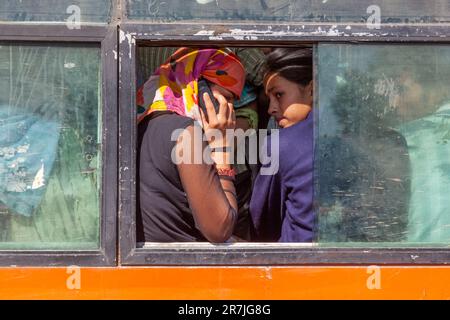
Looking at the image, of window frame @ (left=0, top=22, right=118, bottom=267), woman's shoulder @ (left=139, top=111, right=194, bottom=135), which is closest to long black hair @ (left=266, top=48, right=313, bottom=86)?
woman's shoulder @ (left=139, top=111, right=194, bottom=135)

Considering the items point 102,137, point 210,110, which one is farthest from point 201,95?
point 102,137

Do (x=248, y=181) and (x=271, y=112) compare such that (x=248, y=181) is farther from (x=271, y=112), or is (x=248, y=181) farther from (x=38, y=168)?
(x=38, y=168)

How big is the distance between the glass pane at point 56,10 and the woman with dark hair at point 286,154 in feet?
2.17

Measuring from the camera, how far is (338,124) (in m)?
3.12

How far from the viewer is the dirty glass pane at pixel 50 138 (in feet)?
10.1

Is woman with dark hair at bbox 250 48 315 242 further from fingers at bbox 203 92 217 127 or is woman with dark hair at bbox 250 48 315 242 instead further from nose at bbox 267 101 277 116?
fingers at bbox 203 92 217 127

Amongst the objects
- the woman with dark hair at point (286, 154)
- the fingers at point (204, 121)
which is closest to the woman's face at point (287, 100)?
the woman with dark hair at point (286, 154)

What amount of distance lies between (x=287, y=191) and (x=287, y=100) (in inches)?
13.4

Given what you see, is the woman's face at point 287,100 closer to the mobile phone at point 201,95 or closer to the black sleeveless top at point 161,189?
the mobile phone at point 201,95

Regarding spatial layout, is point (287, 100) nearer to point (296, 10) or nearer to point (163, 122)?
point (296, 10)

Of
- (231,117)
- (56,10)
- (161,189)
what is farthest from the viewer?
(231,117)

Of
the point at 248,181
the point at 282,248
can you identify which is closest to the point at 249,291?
the point at 282,248

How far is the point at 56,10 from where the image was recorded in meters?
3.08

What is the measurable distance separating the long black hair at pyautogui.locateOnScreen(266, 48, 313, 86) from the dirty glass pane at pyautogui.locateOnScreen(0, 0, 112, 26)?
65 cm
